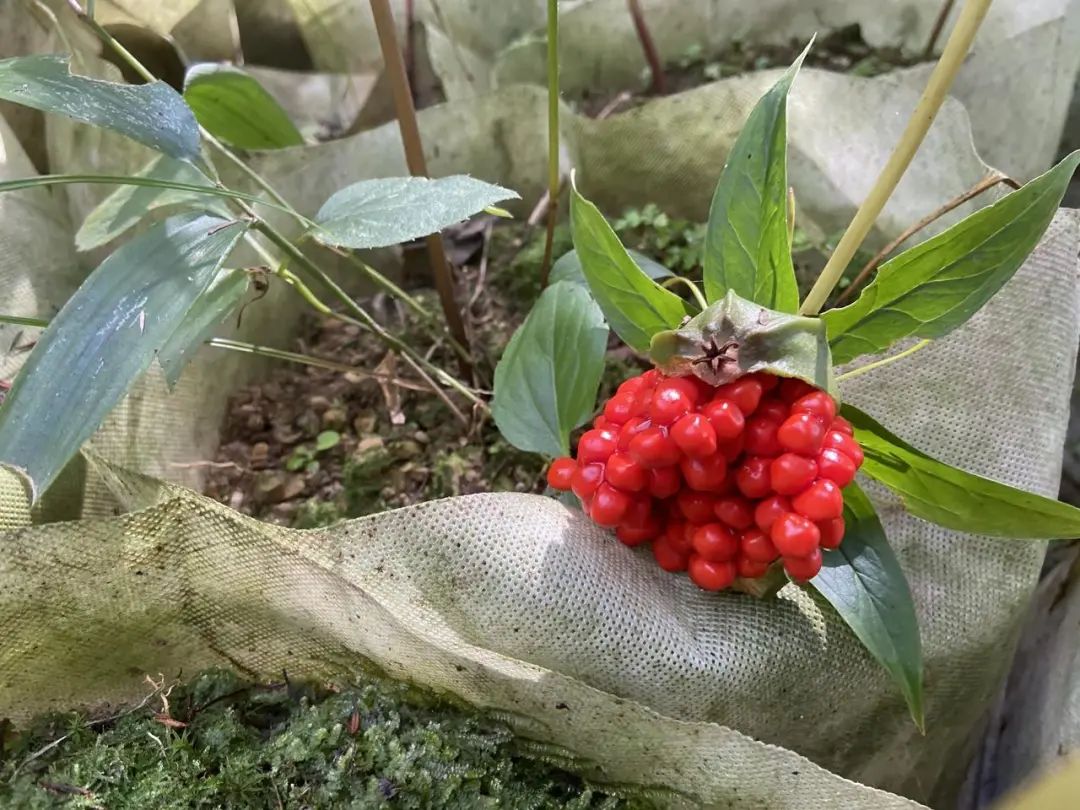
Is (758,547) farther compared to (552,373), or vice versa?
(552,373)

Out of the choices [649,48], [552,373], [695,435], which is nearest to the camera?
[695,435]

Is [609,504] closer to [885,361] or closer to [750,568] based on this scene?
[750,568]

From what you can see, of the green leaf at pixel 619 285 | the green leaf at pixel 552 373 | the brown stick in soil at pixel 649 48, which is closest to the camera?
the green leaf at pixel 619 285

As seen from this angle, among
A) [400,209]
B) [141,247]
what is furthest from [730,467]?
[141,247]

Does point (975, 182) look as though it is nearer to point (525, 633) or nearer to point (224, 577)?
point (525, 633)

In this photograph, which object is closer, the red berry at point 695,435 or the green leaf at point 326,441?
the red berry at point 695,435

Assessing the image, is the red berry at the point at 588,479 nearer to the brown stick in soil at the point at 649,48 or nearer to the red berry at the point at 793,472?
the red berry at the point at 793,472

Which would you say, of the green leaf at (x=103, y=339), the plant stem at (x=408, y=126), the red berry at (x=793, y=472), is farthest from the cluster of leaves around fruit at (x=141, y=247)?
the red berry at (x=793, y=472)
